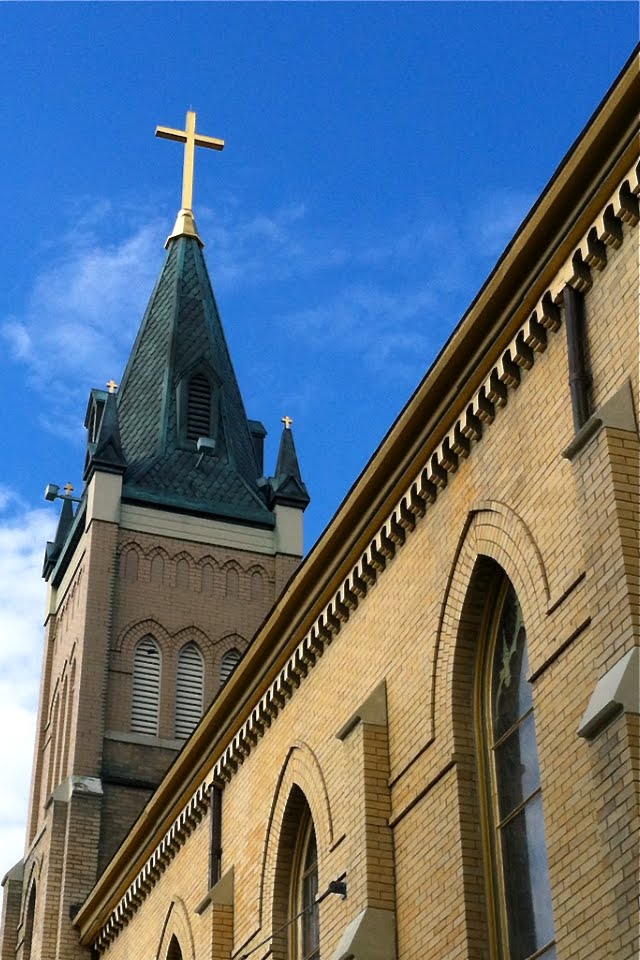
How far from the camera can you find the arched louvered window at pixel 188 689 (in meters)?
30.4

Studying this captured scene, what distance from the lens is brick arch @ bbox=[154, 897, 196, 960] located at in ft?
65.0

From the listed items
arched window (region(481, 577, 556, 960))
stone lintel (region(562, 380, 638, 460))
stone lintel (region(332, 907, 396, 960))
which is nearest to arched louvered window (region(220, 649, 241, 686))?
stone lintel (region(332, 907, 396, 960))

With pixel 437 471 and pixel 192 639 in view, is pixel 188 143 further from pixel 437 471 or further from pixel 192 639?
pixel 437 471

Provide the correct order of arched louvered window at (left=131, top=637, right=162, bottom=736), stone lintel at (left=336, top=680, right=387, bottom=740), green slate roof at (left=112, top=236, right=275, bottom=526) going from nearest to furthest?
stone lintel at (left=336, top=680, right=387, bottom=740) → arched louvered window at (left=131, top=637, right=162, bottom=736) → green slate roof at (left=112, top=236, right=275, bottom=526)

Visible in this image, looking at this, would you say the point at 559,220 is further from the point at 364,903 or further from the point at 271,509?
the point at 271,509

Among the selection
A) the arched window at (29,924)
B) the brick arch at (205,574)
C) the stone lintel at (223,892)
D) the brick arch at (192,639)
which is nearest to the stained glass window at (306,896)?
the stone lintel at (223,892)

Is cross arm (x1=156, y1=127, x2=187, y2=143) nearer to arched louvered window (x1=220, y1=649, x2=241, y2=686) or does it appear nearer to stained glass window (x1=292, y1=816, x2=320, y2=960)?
arched louvered window (x1=220, y1=649, x2=241, y2=686)

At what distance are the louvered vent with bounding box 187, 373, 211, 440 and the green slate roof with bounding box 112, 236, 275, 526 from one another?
0.22 meters

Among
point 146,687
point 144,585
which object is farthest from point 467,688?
point 144,585

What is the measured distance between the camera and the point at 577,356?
12148mm

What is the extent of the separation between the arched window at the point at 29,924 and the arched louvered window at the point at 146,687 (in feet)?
11.2

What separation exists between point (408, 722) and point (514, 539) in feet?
7.96

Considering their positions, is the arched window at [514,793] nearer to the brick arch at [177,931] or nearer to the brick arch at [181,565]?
the brick arch at [177,931]

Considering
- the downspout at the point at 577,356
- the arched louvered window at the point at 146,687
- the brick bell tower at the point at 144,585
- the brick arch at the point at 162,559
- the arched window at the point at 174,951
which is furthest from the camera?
the brick arch at the point at 162,559
